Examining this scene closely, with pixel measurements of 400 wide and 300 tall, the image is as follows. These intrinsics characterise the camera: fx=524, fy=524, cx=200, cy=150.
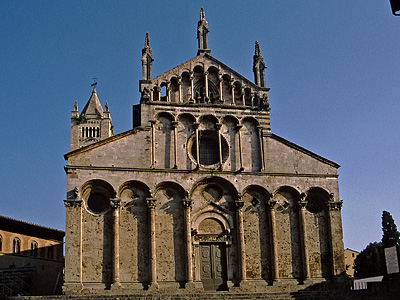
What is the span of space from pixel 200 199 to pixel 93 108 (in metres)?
51.8

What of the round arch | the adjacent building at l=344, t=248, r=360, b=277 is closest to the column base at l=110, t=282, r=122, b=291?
the round arch

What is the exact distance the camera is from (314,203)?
94.7ft

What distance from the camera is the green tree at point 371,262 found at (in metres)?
56.8

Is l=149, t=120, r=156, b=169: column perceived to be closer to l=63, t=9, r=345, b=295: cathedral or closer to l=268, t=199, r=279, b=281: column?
l=63, t=9, r=345, b=295: cathedral

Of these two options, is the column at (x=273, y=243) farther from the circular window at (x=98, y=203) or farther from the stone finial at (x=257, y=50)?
the stone finial at (x=257, y=50)

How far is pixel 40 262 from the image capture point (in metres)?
36.4

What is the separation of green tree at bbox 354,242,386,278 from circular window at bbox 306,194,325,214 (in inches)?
1186

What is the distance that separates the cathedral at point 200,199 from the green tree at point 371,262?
3126 cm

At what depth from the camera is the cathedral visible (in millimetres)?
25406

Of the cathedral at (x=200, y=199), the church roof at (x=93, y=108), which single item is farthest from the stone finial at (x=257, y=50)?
the church roof at (x=93, y=108)

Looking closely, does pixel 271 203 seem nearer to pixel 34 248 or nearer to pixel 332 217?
pixel 332 217

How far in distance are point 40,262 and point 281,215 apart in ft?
59.4

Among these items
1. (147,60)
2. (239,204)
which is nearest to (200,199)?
(239,204)

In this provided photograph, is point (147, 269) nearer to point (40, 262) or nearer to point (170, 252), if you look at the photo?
point (170, 252)
